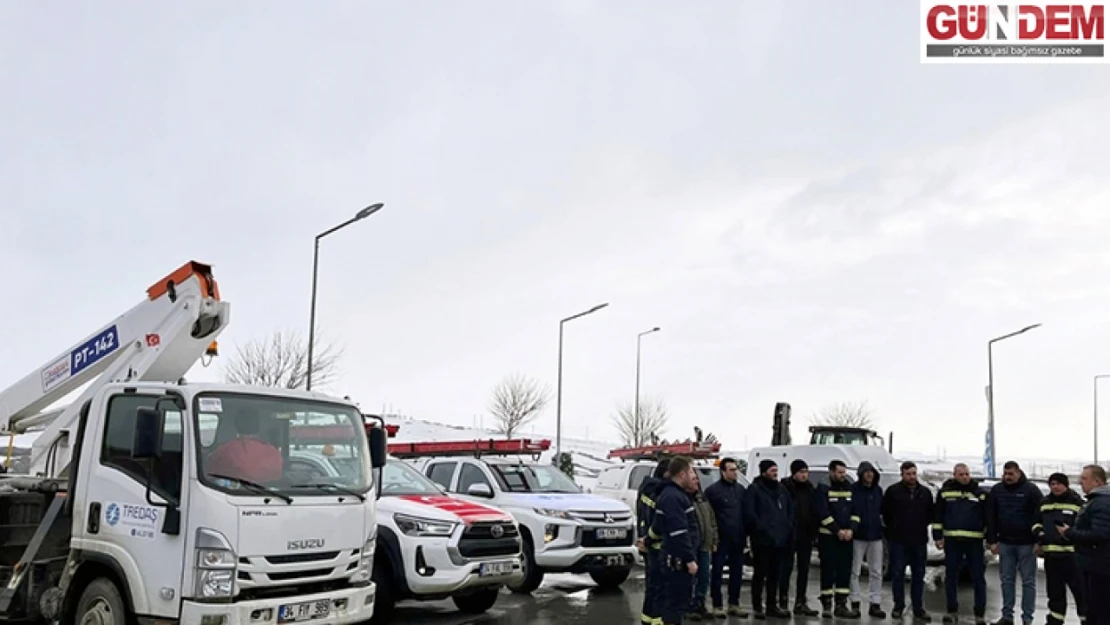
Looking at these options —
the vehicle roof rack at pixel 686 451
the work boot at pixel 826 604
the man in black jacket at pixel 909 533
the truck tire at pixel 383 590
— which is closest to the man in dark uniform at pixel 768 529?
the work boot at pixel 826 604

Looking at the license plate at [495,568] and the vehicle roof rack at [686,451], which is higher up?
the vehicle roof rack at [686,451]

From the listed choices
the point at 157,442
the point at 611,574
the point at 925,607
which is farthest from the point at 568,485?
the point at 157,442

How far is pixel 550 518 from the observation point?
488 inches

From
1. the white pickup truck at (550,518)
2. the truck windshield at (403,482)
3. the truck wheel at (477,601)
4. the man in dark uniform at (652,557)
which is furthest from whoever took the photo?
the white pickup truck at (550,518)

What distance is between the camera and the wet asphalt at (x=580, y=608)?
1077cm

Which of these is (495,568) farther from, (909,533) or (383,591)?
(909,533)

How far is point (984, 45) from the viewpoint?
15.4 m

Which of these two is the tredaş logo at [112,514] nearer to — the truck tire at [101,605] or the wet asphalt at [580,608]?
the truck tire at [101,605]

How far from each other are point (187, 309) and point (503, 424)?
47.7 m

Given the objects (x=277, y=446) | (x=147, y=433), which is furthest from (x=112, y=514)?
(x=277, y=446)

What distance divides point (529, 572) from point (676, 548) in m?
4.60

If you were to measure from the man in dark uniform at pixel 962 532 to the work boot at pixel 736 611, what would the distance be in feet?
7.65

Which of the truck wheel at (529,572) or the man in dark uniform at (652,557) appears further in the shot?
the truck wheel at (529,572)

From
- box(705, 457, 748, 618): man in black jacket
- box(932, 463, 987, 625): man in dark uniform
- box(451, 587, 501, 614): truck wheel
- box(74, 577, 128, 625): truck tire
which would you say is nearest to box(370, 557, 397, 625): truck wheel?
box(451, 587, 501, 614): truck wheel
